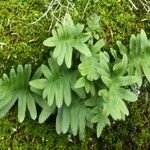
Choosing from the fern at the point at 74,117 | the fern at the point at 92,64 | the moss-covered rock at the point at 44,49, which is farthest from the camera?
the moss-covered rock at the point at 44,49

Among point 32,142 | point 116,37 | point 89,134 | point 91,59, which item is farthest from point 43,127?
point 116,37

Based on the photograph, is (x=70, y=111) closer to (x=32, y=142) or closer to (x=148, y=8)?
(x=32, y=142)

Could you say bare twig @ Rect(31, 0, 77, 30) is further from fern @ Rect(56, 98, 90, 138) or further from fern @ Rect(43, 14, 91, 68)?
fern @ Rect(56, 98, 90, 138)

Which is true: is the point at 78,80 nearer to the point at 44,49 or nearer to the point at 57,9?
the point at 44,49

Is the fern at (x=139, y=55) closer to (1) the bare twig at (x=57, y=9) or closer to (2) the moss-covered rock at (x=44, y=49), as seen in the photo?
(2) the moss-covered rock at (x=44, y=49)

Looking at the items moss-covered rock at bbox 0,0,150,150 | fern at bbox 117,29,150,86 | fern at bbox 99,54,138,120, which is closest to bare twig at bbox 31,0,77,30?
moss-covered rock at bbox 0,0,150,150

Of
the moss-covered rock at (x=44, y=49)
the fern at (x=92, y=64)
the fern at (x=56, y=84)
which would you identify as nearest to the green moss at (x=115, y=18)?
the moss-covered rock at (x=44, y=49)

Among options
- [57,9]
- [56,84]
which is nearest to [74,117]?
[56,84]
